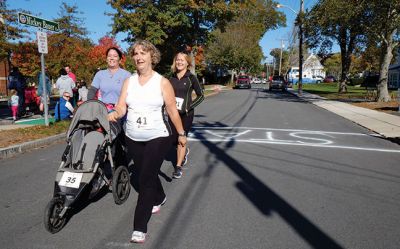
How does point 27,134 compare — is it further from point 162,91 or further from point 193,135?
point 162,91

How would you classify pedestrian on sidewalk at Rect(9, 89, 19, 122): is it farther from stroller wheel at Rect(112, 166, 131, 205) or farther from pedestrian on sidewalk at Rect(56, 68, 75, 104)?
stroller wheel at Rect(112, 166, 131, 205)

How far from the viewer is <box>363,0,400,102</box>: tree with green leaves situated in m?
20.1

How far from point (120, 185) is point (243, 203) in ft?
5.16

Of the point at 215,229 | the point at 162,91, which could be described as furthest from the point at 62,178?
the point at 215,229

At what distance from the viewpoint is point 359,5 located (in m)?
20.5

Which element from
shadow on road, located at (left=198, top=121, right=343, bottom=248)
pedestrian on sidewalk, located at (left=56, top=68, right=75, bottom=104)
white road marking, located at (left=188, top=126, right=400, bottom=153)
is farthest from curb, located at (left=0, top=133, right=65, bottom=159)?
shadow on road, located at (left=198, top=121, right=343, bottom=248)

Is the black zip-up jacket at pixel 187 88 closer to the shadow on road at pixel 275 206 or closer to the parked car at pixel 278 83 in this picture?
the shadow on road at pixel 275 206

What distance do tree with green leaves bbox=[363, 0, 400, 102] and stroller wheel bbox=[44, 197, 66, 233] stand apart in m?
19.9

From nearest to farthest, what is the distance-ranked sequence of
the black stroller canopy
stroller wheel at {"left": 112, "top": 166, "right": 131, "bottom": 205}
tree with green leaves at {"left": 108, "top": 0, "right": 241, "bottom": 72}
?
the black stroller canopy, stroller wheel at {"left": 112, "top": 166, "right": 131, "bottom": 205}, tree with green leaves at {"left": 108, "top": 0, "right": 241, "bottom": 72}

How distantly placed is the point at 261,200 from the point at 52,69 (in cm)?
2778

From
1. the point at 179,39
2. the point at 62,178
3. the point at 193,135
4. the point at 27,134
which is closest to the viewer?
the point at 62,178

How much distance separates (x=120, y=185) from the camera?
4781mm

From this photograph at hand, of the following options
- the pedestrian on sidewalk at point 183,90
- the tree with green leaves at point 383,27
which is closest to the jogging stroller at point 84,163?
the pedestrian on sidewalk at point 183,90

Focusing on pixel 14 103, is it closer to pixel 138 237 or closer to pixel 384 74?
pixel 138 237
